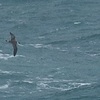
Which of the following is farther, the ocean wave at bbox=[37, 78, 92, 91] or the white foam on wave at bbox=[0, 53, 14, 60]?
the white foam on wave at bbox=[0, 53, 14, 60]

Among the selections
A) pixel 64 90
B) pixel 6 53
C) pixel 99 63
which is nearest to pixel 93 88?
pixel 64 90

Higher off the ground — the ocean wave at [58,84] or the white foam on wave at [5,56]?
the white foam on wave at [5,56]

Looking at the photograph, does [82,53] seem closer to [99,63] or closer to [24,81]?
[99,63]

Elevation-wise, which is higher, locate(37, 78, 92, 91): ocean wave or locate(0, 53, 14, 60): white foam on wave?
locate(0, 53, 14, 60): white foam on wave

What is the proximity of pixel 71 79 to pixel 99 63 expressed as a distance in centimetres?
1337

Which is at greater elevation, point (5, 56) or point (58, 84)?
point (5, 56)

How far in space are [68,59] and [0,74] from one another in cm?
1796

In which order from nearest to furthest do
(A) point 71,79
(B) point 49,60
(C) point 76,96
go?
(C) point 76,96, (A) point 71,79, (B) point 49,60

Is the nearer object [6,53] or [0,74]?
[0,74]

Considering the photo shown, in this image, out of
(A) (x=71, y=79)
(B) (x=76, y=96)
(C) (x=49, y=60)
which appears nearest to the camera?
(B) (x=76, y=96)

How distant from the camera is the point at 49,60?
19150 cm

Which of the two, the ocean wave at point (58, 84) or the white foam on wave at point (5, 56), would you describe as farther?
the white foam on wave at point (5, 56)

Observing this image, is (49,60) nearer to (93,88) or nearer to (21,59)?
(21,59)

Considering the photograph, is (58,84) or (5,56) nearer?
(58,84)
